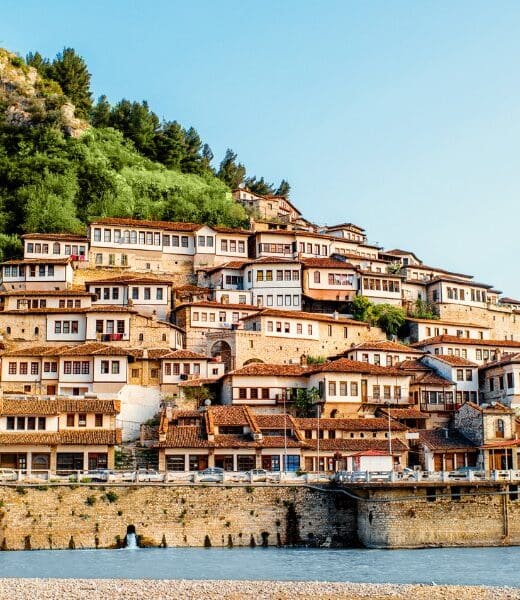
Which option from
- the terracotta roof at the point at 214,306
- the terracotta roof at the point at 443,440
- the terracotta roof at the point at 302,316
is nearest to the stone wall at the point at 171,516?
the terracotta roof at the point at 443,440

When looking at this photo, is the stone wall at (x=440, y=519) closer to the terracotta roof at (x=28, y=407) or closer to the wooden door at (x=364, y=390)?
the wooden door at (x=364, y=390)

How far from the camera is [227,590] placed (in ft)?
117

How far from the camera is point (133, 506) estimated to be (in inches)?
1987

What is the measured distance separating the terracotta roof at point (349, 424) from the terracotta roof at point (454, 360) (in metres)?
12.0

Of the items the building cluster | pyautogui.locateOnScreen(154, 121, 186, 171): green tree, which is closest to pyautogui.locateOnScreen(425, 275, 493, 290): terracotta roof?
the building cluster

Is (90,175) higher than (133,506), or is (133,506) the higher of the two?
(90,175)

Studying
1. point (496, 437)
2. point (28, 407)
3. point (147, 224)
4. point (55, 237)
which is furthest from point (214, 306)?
point (496, 437)

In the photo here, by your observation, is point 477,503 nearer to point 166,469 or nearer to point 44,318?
point 166,469

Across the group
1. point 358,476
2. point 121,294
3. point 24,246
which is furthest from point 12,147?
point 358,476

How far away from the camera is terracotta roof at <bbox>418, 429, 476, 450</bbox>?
6144 centimetres

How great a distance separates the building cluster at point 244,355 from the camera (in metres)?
58.9

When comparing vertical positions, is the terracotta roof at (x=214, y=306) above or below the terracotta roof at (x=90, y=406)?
above

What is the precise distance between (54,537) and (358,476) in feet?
51.1

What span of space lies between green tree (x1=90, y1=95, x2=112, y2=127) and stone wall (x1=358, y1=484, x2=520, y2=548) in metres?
84.9
